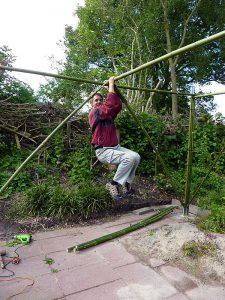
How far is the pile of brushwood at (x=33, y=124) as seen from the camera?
6055 millimetres

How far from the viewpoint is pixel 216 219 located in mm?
3779

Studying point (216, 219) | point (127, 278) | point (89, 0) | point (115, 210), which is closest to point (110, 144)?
point (115, 210)

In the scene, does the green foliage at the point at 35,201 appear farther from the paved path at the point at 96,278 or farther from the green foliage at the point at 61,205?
the paved path at the point at 96,278

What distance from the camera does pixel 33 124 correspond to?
A: 6.31m

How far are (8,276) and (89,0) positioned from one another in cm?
1283

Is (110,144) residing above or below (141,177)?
above

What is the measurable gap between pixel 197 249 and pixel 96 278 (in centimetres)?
115

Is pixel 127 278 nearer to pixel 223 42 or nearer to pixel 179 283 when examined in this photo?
pixel 179 283

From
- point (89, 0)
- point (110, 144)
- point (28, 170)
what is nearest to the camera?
point (110, 144)

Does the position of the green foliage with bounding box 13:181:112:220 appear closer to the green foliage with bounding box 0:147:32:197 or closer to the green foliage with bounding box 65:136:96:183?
the green foliage with bounding box 0:147:32:197

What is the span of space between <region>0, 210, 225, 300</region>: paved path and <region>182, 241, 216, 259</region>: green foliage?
0.30 metres

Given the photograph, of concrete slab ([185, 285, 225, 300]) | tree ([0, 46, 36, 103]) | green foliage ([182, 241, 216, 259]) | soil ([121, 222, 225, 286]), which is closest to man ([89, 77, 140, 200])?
soil ([121, 222, 225, 286])

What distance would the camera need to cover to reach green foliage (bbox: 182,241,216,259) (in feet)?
9.55

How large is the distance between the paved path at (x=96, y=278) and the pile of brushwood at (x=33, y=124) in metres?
3.22
